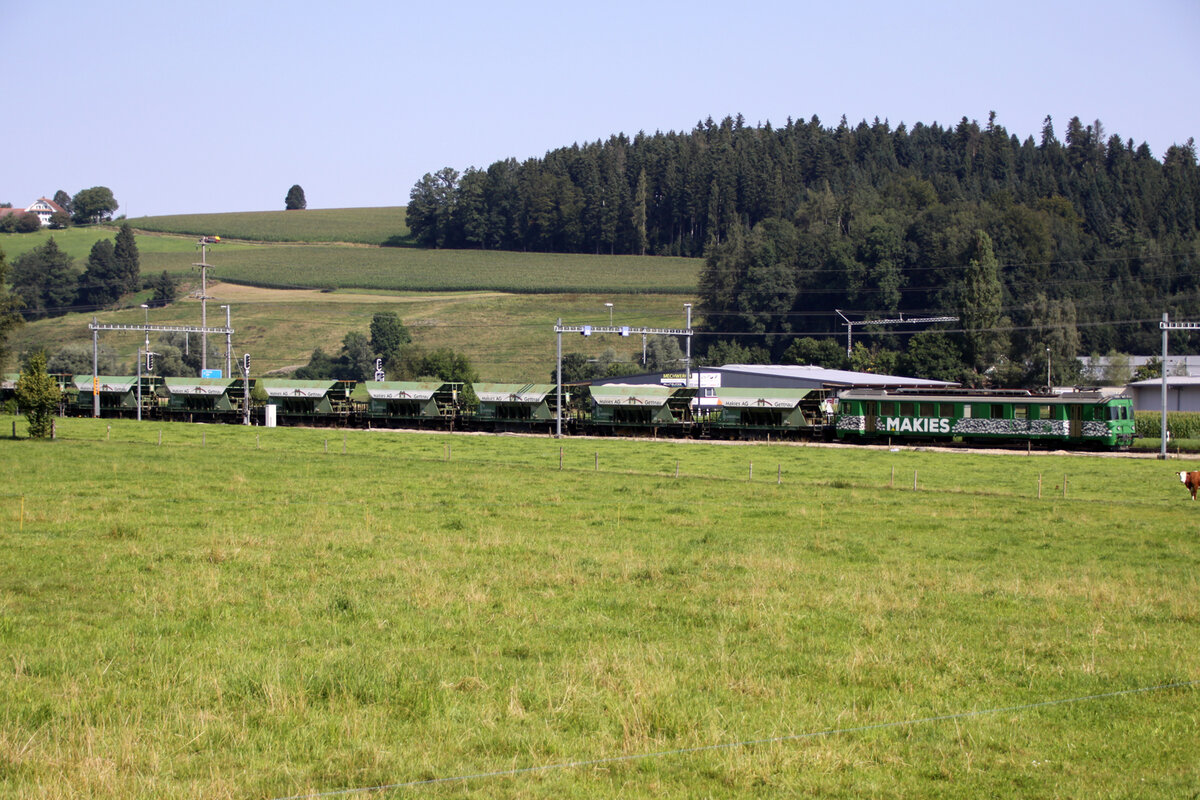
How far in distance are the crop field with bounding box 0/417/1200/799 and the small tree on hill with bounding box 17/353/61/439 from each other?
103 feet

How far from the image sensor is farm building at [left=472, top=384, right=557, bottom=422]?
252 feet

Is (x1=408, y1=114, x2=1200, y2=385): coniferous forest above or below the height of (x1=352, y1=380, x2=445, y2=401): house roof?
above

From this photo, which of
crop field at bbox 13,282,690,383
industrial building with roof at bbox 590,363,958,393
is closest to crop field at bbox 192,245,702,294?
crop field at bbox 13,282,690,383

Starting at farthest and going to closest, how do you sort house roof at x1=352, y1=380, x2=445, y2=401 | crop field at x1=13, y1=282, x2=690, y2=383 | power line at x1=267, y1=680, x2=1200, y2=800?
1. crop field at x1=13, y1=282, x2=690, y2=383
2. house roof at x1=352, y1=380, x2=445, y2=401
3. power line at x1=267, y1=680, x2=1200, y2=800

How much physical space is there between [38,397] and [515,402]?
1294 inches

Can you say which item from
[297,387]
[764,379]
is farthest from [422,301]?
[764,379]

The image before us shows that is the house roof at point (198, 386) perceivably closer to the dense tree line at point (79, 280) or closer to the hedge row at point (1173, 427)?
the hedge row at point (1173, 427)

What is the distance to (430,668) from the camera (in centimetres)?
1185

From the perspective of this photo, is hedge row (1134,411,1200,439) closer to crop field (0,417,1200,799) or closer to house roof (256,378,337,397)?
crop field (0,417,1200,799)

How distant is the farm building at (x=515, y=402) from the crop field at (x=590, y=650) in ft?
160

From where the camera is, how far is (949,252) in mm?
134625

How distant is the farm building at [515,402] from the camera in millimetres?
76812

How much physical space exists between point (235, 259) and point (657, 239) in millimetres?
79494

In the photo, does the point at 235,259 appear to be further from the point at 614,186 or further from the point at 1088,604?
the point at 1088,604
